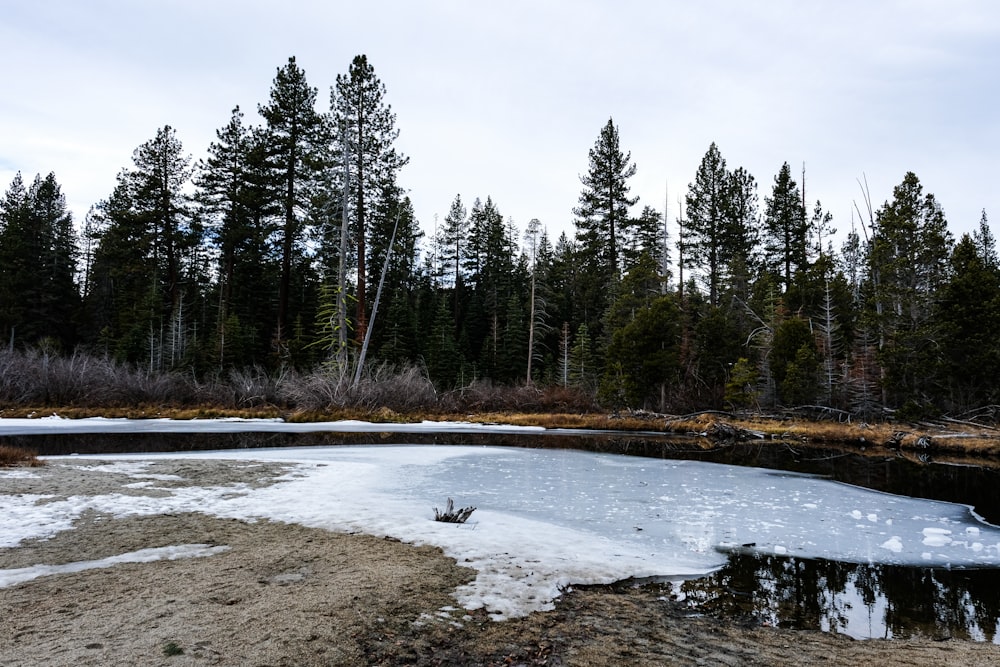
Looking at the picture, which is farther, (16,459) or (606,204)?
(606,204)

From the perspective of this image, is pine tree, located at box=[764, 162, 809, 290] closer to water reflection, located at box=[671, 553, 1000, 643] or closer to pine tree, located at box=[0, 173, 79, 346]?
water reflection, located at box=[671, 553, 1000, 643]

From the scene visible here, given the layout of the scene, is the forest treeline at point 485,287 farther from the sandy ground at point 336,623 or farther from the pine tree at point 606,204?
the sandy ground at point 336,623

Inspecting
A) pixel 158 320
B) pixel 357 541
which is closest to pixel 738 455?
pixel 357 541

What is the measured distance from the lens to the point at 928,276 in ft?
74.2

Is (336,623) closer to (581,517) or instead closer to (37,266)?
(581,517)

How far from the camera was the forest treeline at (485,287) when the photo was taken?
911 inches

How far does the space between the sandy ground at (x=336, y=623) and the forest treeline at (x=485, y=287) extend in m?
20.4

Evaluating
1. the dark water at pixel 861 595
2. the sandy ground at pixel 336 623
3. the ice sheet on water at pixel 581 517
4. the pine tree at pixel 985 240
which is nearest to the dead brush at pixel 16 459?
the ice sheet on water at pixel 581 517

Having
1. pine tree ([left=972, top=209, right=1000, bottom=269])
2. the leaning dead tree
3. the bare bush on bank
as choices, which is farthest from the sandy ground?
pine tree ([left=972, top=209, right=1000, bottom=269])

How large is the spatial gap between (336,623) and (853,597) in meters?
4.55

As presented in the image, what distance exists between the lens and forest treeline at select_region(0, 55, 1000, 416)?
75.9ft

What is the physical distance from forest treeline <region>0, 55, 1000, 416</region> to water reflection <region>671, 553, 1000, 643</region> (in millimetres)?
18293

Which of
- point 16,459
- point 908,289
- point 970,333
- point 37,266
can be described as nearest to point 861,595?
point 16,459

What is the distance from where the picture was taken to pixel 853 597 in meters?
5.05
